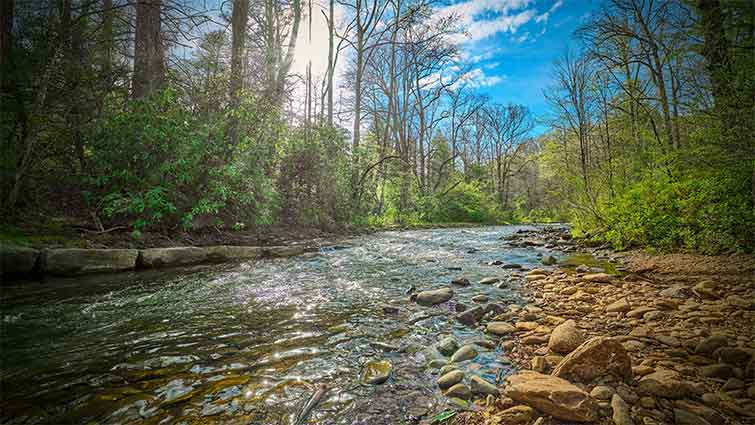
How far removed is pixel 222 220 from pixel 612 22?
10.7m

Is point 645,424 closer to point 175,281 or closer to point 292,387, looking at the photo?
point 292,387

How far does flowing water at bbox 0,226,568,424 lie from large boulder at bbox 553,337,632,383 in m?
0.39

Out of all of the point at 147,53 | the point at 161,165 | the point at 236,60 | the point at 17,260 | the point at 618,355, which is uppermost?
the point at 236,60

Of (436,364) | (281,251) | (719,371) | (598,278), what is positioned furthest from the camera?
(281,251)

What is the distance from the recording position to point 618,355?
1607 mm

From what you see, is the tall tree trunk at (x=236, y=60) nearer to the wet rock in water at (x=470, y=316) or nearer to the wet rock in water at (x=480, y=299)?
the wet rock in water at (x=480, y=299)

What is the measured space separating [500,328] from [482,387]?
0.98 m

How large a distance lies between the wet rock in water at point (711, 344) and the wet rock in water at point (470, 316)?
143 cm

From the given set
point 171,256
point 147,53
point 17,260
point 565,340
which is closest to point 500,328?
point 565,340

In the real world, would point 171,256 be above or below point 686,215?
below

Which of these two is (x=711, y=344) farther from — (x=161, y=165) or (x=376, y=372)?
(x=161, y=165)

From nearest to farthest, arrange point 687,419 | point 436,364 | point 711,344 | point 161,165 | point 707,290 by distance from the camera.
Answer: point 687,419 → point 711,344 → point 436,364 → point 707,290 → point 161,165

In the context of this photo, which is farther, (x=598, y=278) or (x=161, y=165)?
(x=161, y=165)

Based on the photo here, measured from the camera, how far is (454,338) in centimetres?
230
